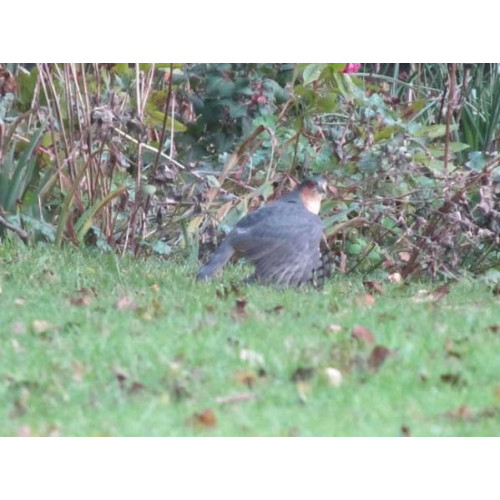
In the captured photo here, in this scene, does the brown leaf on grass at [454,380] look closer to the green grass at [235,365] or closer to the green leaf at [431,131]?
the green grass at [235,365]

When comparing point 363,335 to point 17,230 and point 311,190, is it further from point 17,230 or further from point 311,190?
point 17,230

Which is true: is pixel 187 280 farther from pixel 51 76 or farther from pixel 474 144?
pixel 474 144

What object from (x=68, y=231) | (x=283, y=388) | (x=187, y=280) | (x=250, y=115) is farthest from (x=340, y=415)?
(x=250, y=115)

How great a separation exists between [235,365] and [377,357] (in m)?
0.59

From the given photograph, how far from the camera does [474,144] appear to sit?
10.6 metres

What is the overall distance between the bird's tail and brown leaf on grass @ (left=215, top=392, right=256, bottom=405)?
9.12 ft

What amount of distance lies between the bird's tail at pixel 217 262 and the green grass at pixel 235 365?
1.80 ft

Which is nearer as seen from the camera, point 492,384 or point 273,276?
Result: point 492,384

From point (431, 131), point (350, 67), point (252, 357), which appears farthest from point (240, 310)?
point (431, 131)

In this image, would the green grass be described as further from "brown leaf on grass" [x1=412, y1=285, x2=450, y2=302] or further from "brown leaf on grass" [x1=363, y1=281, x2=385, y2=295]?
"brown leaf on grass" [x1=363, y1=281, x2=385, y2=295]

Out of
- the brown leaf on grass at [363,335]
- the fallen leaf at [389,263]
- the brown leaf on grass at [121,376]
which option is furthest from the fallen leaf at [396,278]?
the brown leaf on grass at [121,376]

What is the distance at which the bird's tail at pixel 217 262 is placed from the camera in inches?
296

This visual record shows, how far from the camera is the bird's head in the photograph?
8258 mm

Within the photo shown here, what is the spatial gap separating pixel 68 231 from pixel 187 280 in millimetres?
1654
